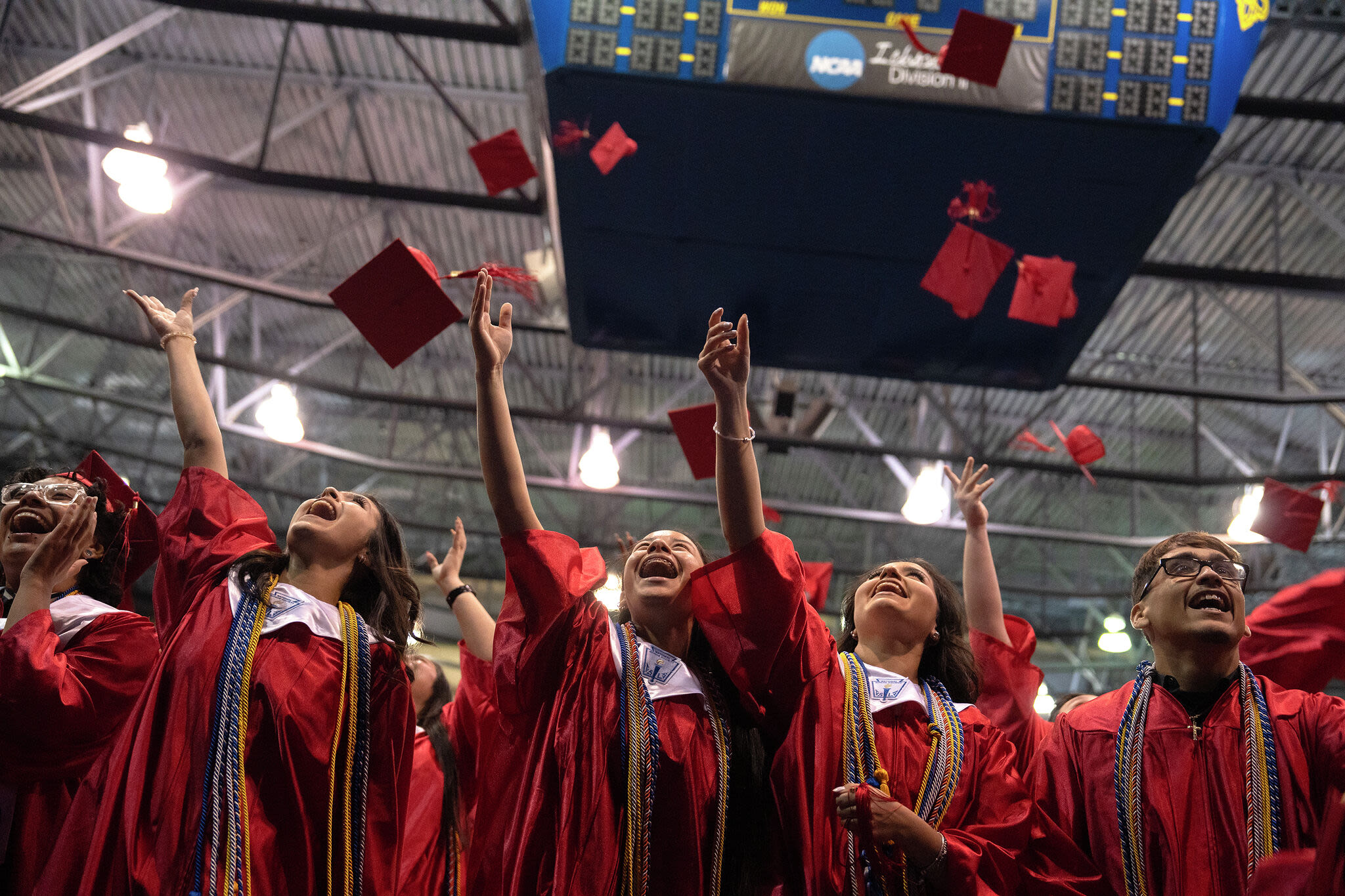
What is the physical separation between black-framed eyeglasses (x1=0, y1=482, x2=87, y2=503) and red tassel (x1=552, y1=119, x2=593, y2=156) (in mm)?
2178

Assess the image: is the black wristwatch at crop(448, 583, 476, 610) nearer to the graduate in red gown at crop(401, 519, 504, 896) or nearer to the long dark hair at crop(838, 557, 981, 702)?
the graduate in red gown at crop(401, 519, 504, 896)

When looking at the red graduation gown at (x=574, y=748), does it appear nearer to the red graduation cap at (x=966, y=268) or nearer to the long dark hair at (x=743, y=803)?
the long dark hair at (x=743, y=803)

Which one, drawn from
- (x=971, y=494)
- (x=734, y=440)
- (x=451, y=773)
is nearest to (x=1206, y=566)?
(x=971, y=494)

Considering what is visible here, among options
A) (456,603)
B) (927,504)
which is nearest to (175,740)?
(456,603)

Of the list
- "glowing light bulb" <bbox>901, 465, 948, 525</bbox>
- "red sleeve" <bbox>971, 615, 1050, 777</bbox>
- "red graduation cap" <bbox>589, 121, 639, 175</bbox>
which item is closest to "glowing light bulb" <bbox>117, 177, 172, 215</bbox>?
"red graduation cap" <bbox>589, 121, 639, 175</bbox>

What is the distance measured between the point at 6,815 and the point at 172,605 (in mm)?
448

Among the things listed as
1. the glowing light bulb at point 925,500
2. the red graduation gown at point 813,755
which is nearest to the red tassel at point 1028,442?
the glowing light bulb at point 925,500

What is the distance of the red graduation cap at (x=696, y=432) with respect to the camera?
9.04ft

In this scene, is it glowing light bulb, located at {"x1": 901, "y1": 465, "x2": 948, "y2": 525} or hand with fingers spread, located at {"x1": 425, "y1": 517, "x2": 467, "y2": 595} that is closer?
hand with fingers spread, located at {"x1": 425, "y1": 517, "x2": 467, "y2": 595}

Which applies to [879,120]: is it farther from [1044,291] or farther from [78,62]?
[78,62]

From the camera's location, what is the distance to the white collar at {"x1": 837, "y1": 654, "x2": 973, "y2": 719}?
6.63 feet

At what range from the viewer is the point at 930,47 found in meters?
3.60

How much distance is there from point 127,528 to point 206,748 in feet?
Answer: 2.64

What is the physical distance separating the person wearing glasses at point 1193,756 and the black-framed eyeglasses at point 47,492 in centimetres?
193
